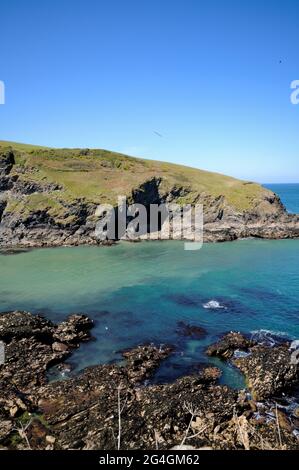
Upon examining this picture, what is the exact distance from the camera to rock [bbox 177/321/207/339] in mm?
34406

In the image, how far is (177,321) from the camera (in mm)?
37719

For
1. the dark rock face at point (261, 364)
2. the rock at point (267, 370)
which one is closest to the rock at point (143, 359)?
the dark rock face at point (261, 364)

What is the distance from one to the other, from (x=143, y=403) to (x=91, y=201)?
2690 inches

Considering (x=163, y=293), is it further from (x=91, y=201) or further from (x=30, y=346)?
(x=91, y=201)

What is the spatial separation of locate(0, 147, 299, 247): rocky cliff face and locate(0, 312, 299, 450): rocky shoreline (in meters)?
53.9

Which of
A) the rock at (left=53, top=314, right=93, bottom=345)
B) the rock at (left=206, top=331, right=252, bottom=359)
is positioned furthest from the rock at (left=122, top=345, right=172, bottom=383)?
the rock at (left=53, top=314, right=93, bottom=345)

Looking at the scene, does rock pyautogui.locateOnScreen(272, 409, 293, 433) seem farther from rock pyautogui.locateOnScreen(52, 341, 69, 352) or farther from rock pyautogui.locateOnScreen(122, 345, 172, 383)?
rock pyautogui.locateOnScreen(52, 341, 69, 352)

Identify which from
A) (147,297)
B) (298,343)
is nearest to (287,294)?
(298,343)

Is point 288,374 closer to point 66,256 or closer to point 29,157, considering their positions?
point 66,256

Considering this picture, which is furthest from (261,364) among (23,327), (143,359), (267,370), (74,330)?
(23,327)

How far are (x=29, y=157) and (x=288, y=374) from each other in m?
89.0

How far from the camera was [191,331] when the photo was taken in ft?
116

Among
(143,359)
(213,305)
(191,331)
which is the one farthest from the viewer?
(213,305)

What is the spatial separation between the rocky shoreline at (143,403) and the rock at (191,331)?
9.09ft
